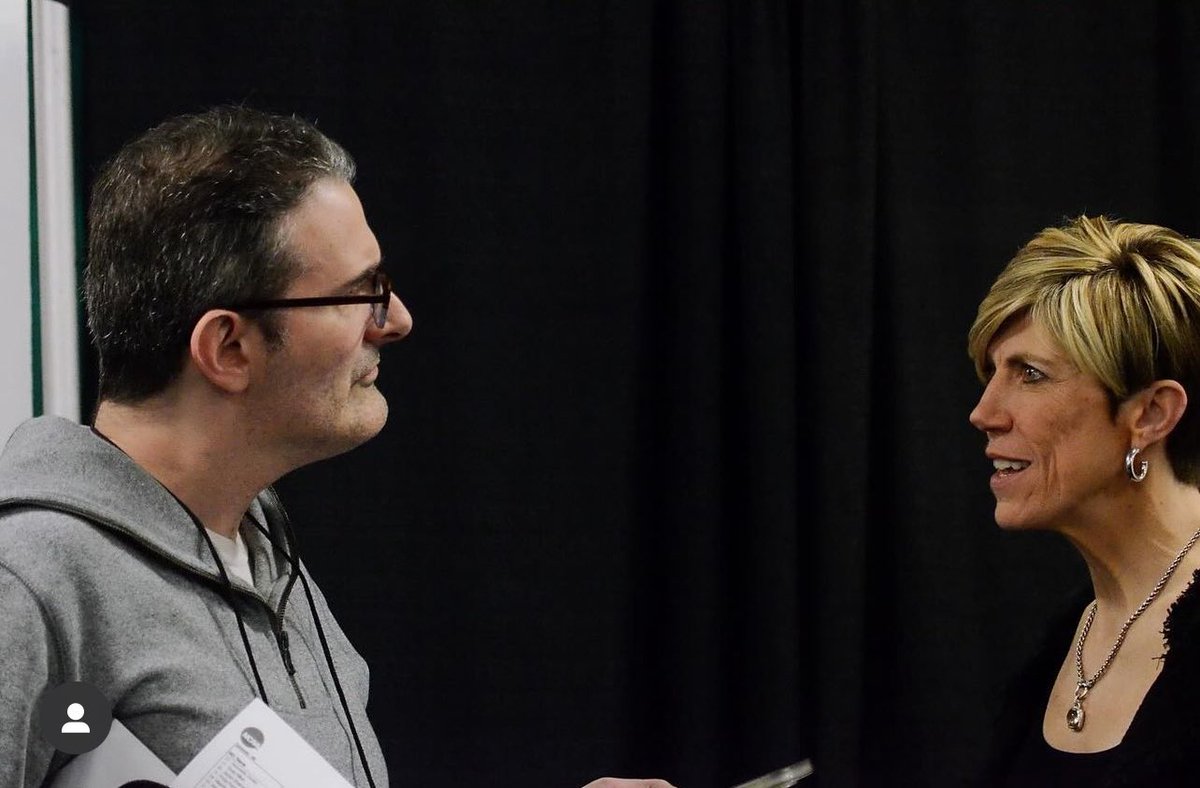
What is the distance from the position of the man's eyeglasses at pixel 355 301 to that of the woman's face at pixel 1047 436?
0.80 m

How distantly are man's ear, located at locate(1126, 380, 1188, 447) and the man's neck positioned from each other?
3.42 feet

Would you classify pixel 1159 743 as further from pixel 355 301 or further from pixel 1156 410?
pixel 355 301

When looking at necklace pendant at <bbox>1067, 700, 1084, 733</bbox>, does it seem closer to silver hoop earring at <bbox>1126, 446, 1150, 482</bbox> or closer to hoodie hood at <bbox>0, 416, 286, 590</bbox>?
silver hoop earring at <bbox>1126, 446, 1150, 482</bbox>

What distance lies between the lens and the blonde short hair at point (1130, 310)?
1.57 m

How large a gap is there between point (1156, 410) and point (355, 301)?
0.96 meters

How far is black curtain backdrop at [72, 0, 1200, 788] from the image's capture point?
224 cm

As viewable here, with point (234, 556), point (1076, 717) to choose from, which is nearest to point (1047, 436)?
point (1076, 717)

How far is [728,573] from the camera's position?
2342mm

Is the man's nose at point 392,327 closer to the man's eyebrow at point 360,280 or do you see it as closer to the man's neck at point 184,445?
the man's eyebrow at point 360,280

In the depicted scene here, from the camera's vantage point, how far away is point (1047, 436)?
1639 mm

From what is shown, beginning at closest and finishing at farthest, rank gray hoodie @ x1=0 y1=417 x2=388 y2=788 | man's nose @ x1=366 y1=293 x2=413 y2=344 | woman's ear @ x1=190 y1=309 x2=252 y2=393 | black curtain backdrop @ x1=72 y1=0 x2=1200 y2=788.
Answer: gray hoodie @ x1=0 y1=417 x2=388 y2=788
woman's ear @ x1=190 y1=309 x2=252 y2=393
man's nose @ x1=366 y1=293 x2=413 y2=344
black curtain backdrop @ x1=72 y1=0 x2=1200 y2=788

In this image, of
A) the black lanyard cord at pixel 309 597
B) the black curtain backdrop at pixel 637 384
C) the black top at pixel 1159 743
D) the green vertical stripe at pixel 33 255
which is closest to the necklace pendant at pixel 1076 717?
the black top at pixel 1159 743

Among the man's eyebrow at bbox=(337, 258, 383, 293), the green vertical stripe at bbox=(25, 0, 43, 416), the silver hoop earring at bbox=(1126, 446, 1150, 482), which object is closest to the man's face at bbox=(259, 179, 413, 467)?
the man's eyebrow at bbox=(337, 258, 383, 293)

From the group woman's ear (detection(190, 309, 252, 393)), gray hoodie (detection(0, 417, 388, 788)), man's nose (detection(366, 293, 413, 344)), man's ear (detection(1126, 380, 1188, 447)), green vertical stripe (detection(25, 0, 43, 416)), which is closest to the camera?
gray hoodie (detection(0, 417, 388, 788))
